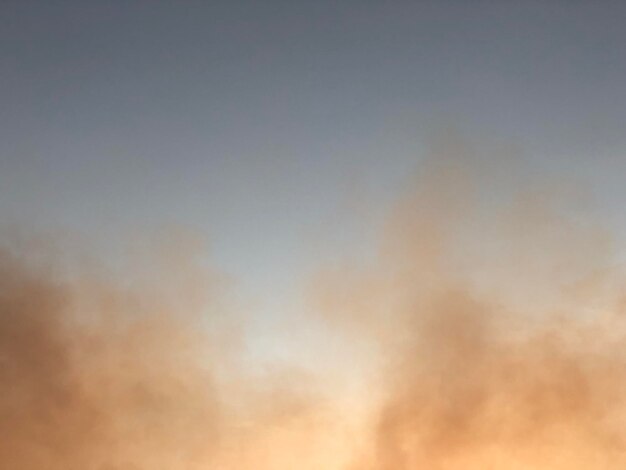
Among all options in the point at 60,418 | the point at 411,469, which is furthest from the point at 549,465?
the point at 60,418

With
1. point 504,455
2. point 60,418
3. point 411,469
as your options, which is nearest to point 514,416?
point 504,455

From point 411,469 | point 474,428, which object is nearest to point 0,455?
point 411,469

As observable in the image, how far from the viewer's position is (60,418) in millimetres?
59594

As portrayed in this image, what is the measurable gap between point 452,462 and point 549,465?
7037 mm

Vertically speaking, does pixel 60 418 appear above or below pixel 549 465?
above

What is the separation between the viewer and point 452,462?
58812 millimetres

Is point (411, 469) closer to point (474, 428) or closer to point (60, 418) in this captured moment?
point (474, 428)

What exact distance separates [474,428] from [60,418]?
1150 inches

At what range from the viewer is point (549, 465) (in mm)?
54625

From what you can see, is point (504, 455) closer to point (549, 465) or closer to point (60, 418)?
point (549, 465)

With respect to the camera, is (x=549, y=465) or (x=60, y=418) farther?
(x=60, y=418)

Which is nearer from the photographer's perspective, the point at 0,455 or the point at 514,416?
the point at 0,455

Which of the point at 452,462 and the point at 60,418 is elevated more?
the point at 60,418

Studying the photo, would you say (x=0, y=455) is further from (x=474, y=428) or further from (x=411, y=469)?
(x=474, y=428)
